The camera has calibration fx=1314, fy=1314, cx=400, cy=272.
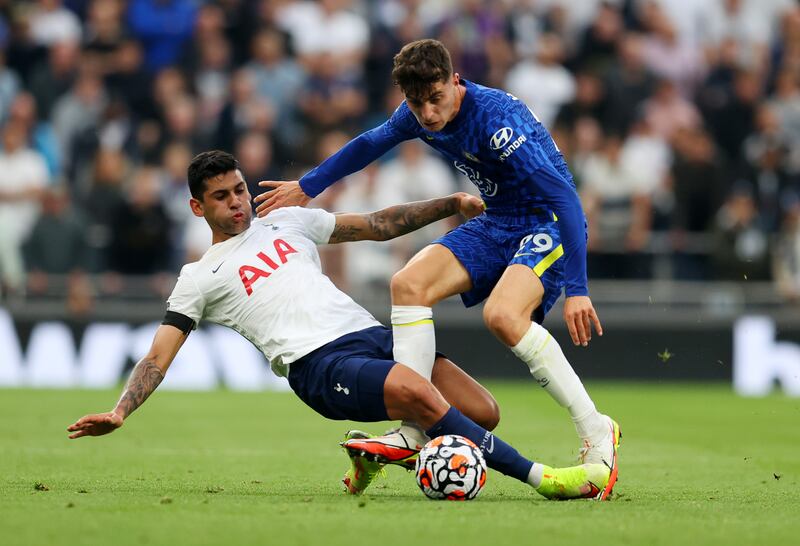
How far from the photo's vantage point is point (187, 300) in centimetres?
719

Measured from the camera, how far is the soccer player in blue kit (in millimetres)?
7066

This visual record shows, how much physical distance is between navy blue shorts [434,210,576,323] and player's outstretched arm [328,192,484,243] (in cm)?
21

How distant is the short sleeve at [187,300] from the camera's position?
717cm

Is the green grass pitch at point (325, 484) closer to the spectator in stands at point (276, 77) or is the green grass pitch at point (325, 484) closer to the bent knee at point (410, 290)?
the bent knee at point (410, 290)

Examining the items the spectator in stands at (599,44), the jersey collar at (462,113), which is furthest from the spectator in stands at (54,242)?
the jersey collar at (462,113)

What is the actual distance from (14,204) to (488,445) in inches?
434

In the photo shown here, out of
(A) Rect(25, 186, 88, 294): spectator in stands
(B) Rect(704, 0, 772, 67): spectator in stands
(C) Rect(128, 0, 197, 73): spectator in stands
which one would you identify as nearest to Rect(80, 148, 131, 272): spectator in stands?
(A) Rect(25, 186, 88, 294): spectator in stands

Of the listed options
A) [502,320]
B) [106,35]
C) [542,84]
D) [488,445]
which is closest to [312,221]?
[502,320]

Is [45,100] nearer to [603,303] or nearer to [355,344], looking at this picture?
[603,303]

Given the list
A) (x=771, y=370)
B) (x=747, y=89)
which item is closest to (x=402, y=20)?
(x=747, y=89)

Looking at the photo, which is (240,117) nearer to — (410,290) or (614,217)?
(614,217)

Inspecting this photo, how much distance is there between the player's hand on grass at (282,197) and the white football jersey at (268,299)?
359mm

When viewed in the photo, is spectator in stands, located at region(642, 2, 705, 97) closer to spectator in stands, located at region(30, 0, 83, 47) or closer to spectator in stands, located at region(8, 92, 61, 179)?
spectator in stands, located at region(30, 0, 83, 47)

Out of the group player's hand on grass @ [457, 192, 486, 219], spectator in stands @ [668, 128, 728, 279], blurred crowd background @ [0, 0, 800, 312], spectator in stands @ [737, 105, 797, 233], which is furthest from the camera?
spectator in stands @ [737, 105, 797, 233]
